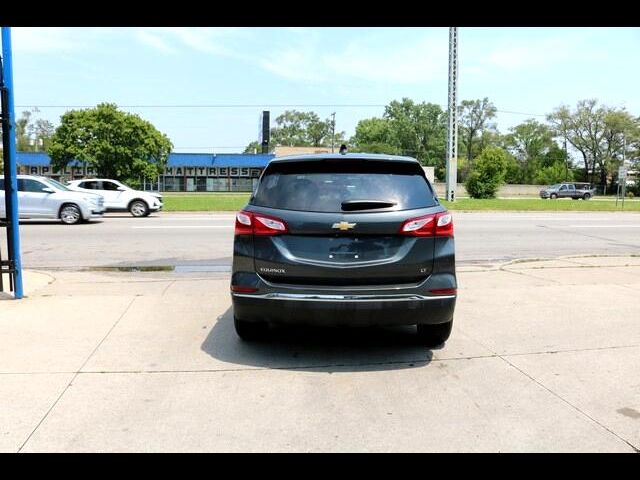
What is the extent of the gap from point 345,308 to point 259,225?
960mm

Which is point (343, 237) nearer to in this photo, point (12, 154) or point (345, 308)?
point (345, 308)

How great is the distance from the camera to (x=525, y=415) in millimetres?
3619

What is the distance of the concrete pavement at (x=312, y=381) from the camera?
3305mm

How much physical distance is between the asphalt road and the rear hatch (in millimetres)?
5479

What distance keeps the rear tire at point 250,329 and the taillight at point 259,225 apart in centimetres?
89

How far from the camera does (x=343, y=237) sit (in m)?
4.27

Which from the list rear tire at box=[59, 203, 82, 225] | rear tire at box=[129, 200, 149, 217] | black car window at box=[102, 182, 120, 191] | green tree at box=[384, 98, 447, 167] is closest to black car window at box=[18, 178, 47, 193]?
rear tire at box=[59, 203, 82, 225]

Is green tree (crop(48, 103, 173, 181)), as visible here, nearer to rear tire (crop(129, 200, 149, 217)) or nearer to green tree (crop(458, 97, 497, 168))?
rear tire (crop(129, 200, 149, 217))

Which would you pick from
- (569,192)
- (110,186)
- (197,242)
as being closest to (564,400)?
(197,242)

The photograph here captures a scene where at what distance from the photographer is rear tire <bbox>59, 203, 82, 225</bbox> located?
17656mm

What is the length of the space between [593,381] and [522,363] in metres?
0.57

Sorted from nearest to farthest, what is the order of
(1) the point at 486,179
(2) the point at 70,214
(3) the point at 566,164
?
(2) the point at 70,214, (1) the point at 486,179, (3) the point at 566,164
